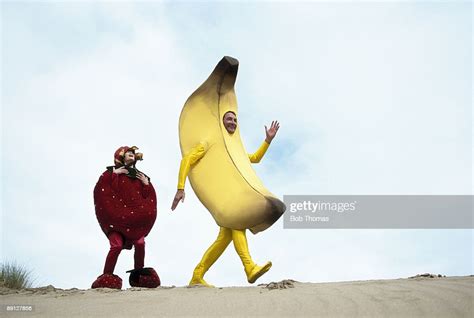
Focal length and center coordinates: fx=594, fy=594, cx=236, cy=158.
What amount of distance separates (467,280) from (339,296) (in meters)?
1.15

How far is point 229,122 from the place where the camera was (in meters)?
6.40

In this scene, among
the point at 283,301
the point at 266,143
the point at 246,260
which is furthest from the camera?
the point at 266,143

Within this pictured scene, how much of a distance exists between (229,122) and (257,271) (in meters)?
1.67

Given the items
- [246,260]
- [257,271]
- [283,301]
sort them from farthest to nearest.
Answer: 1. [246,260]
2. [257,271]
3. [283,301]

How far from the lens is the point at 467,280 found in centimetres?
454

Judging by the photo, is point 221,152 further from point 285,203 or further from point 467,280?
point 467,280

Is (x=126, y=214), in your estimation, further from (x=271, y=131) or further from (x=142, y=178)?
(x=271, y=131)

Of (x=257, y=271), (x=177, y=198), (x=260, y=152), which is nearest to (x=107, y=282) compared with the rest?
(x=177, y=198)

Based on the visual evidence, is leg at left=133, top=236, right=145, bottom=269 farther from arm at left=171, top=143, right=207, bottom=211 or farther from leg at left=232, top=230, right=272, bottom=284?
leg at left=232, top=230, right=272, bottom=284

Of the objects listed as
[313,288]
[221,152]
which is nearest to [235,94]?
[221,152]

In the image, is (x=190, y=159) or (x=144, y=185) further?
(x=144, y=185)

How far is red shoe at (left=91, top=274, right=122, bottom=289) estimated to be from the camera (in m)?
5.71

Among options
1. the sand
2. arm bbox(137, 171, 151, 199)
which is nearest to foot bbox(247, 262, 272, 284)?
the sand

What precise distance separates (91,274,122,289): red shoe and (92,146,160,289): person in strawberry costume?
0.06 m
